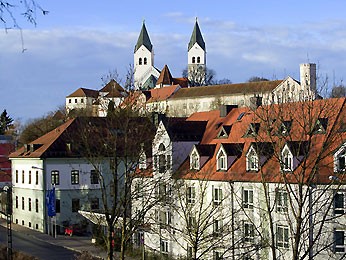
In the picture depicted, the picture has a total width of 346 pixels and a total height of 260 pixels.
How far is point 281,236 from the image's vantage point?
3588 centimetres

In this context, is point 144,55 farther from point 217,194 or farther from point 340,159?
point 340,159

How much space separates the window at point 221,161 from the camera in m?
40.6

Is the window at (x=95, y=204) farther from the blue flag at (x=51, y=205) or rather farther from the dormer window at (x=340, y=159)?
the dormer window at (x=340, y=159)

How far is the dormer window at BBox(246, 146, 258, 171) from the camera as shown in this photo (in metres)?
37.1

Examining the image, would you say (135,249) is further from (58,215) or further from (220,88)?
(220,88)

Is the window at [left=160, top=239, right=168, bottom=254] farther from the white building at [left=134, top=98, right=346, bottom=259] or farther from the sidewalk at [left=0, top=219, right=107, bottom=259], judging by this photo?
the sidewalk at [left=0, top=219, right=107, bottom=259]

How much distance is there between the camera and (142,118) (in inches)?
1145

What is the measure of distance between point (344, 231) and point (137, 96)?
43.0 feet

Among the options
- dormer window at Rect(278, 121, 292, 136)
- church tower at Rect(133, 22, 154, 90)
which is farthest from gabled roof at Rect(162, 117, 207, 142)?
church tower at Rect(133, 22, 154, 90)

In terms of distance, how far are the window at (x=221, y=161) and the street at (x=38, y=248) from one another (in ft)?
38.3

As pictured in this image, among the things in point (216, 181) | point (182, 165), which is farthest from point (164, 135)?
point (216, 181)

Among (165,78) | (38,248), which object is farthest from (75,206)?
(165,78)

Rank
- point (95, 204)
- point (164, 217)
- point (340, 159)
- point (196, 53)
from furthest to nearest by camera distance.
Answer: point (196, 53)
point (95, 204)
point (164, 217)
point (340, 159)

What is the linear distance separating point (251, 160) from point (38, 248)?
768 inches
